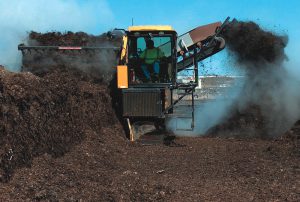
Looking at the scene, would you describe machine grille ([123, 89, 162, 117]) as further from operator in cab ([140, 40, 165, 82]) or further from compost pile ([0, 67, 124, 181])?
compost pile ([0, 67, 124, 181])

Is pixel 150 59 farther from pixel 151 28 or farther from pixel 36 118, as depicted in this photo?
pixel 36 118

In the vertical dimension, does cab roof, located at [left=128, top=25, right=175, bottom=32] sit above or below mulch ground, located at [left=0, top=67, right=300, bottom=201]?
above

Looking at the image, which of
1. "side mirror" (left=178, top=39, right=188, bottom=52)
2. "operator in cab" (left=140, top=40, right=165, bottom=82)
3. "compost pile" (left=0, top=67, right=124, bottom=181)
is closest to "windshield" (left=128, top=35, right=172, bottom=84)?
"operator in cab" (left=140, top=40, right=165, bottom=82)

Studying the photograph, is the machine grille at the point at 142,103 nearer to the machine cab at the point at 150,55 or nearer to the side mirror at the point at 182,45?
the machine cab at the point at 150,55

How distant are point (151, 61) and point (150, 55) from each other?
0.17 m

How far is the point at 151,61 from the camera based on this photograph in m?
13.4

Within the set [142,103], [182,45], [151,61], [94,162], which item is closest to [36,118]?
[94,162]

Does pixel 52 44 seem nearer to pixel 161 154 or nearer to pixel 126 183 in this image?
pixel 161 154

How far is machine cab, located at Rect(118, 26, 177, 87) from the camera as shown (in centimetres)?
1323

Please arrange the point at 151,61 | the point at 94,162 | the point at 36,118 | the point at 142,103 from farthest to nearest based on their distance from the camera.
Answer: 1. the point at 151,61
2. the point at 142,103
3. the point at 94,162
4. the point at 36,118

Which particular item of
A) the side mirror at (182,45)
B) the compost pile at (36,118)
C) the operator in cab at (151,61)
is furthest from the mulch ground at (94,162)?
the side mirror at (182,45)

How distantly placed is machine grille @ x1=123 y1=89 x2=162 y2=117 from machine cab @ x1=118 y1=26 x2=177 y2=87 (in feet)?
1.27

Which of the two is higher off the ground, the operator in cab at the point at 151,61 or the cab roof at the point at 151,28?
the cab roof at the point at 151,28

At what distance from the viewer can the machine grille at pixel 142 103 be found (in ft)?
41.8
